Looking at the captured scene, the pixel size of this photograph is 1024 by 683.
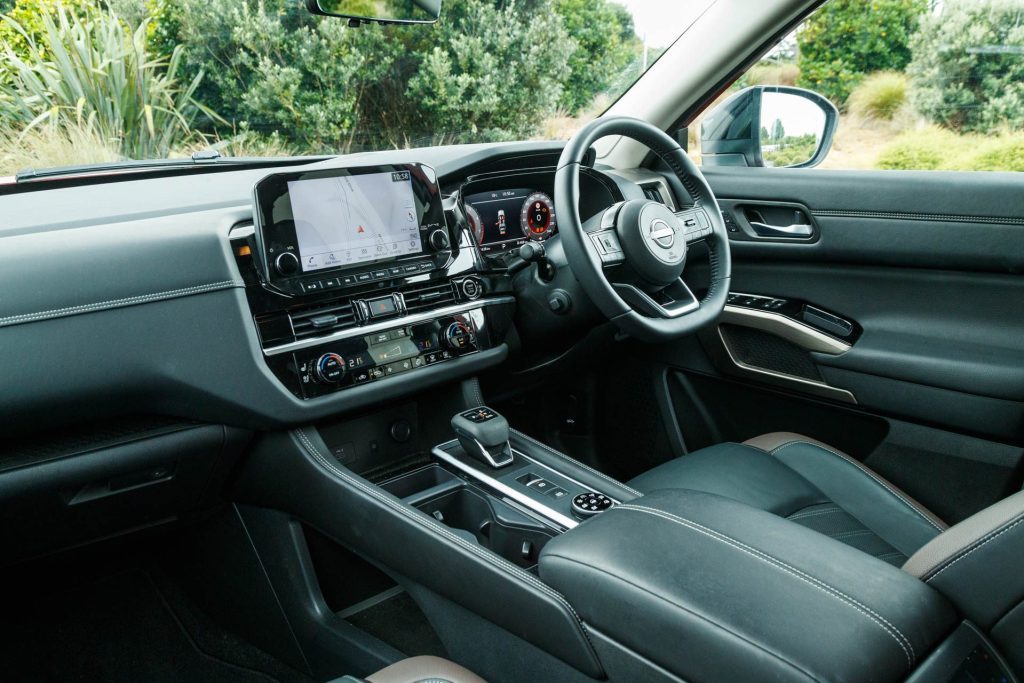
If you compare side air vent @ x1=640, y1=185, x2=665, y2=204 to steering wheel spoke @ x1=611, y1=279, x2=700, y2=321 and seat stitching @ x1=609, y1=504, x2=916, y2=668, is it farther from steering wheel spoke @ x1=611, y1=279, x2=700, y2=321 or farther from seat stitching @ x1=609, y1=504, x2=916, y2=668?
seat stitching @ x1=609, y1=504, x2=916, y2=668

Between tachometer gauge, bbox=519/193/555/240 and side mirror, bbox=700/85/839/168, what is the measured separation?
645 millimetres

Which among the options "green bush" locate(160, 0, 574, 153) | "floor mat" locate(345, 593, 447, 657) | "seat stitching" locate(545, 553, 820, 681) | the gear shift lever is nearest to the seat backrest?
"seat stitching" locate(545, 553, 820, 681)

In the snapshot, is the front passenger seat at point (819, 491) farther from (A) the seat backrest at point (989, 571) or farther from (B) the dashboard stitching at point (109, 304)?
(B) the dashboard stitching at point (109, 304)

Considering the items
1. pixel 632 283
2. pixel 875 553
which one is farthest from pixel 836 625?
pixel 632 283

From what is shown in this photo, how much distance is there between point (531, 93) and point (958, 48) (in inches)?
83.6

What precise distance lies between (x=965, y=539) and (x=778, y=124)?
178cm

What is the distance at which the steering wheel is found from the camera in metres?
1.81

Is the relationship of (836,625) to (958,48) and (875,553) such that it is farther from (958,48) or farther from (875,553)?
(958,48)

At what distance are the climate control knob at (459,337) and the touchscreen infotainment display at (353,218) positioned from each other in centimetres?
22

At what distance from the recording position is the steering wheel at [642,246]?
5.95 feet

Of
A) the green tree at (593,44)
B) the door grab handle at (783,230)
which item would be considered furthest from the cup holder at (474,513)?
the green tree at (593,44)

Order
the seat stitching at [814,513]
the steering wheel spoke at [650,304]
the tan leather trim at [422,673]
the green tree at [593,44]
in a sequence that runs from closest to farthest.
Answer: the tan leather trim at [422,673]
the seat stitching at [814,513]
the steering wheel spoke at [650,304]
the green tree at [593,44]

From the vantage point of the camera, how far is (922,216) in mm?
2158

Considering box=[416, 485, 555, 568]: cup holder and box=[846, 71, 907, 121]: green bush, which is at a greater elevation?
box=[846, 71, 907, 121]: green bush
